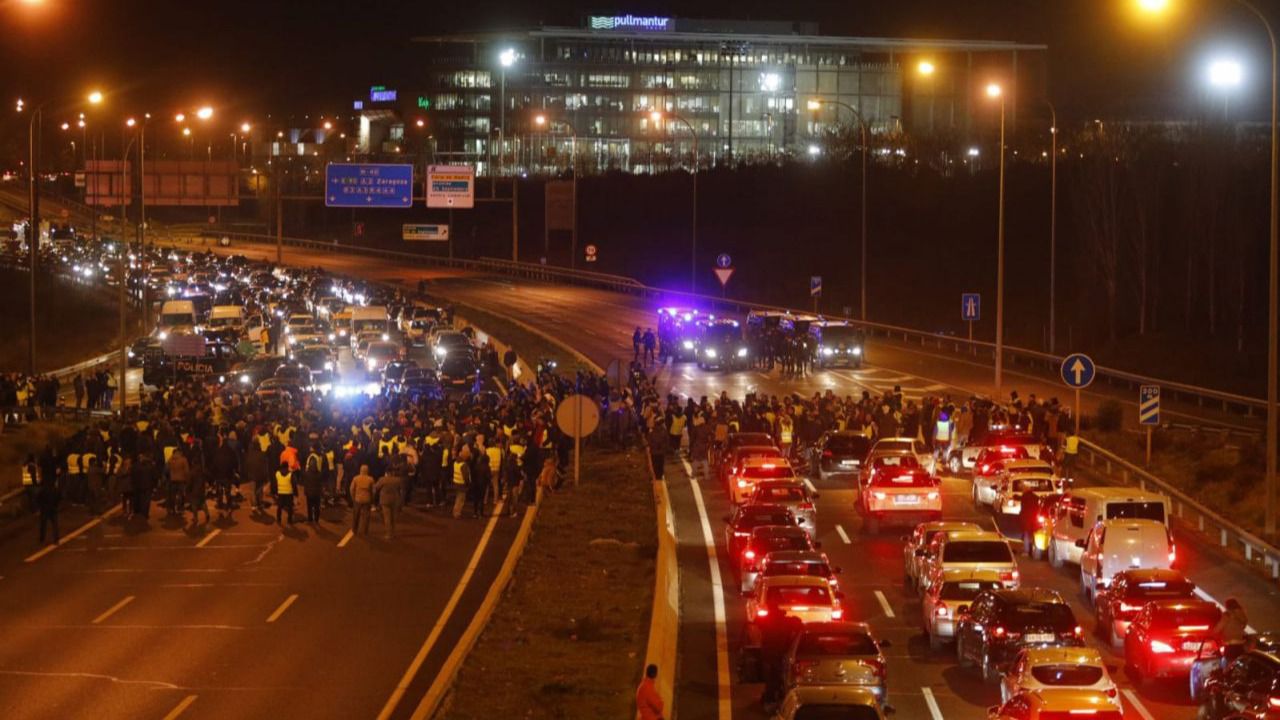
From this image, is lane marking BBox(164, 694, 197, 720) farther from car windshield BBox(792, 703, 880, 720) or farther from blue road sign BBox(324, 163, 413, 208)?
blue road sign BBox(324, 163, 413, 208)

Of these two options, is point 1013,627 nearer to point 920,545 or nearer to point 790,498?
point 920,545

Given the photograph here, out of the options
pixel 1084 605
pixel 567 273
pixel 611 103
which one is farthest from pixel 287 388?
pixel 611 103

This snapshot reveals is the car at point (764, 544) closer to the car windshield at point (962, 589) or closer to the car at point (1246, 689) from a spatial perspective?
the car windshield at point (962, 589)

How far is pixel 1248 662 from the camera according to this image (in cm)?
1592

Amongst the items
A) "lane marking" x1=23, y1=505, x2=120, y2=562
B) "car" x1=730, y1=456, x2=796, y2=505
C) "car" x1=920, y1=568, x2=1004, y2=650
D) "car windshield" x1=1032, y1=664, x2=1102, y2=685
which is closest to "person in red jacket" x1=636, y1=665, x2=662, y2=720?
"car windshield" x1=1032, y1=664, x2=1102, y2=685

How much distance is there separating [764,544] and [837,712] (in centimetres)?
1040

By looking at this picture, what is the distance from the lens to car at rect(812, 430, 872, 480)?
1398 inches

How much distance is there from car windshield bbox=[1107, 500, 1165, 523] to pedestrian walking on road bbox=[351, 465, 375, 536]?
12362 millimetres

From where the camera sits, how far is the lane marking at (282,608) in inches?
865

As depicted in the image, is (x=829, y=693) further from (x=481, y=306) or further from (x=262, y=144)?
(x=262, y=144)

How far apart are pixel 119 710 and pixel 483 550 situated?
1036cm

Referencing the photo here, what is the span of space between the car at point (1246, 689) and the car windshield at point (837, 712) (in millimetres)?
3793

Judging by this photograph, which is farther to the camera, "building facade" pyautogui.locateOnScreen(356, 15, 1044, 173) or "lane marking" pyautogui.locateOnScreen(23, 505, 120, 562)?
"building facade" pyautogui.locateOnScreen(356, 15, 1044, 173)

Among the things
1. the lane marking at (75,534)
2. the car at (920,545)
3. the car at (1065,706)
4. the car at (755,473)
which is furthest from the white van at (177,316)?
the car at (1065,706)
